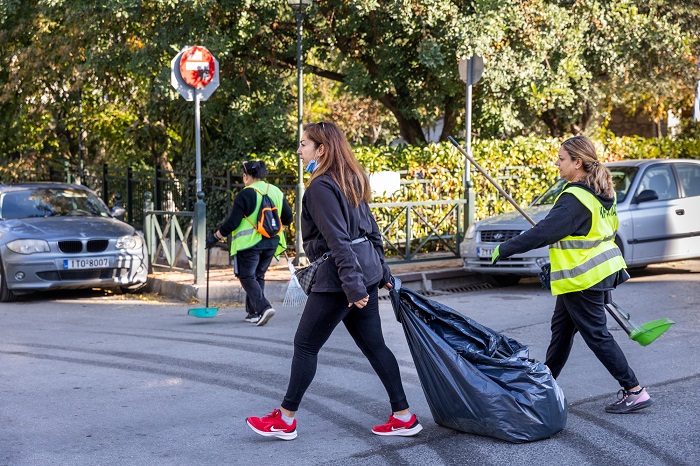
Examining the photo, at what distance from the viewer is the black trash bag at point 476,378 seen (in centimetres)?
538

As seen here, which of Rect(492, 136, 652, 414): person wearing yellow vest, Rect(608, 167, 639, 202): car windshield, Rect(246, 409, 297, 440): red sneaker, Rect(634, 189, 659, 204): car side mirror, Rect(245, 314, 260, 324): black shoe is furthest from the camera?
Rect(608, 167, 639, 202): car windshield

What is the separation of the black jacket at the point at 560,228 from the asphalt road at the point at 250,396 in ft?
3.42

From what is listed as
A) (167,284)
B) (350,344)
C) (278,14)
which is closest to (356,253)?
(350,344)

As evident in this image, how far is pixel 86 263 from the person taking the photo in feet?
39.2

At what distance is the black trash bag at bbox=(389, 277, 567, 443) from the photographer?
5.38 meters

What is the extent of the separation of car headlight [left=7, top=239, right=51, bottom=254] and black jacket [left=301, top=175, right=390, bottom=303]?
711 cm

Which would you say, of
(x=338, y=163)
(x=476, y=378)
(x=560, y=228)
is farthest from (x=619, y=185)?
(x=338, y=163)

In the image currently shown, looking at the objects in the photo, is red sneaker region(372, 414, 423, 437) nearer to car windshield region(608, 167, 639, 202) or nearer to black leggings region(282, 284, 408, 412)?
black leggings region(282, 284, 408, 412)

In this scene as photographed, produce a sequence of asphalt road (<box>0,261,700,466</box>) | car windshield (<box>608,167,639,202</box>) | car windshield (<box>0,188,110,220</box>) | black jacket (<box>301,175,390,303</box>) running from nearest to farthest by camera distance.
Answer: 1. black jacket (<box>301,175,390,303</box>)
2. asphalt road (<box>0,261,700,466</box>)
3. car windshield (<box>608,167,639,202</box>)
4. car windshield (<box>0,188,110,220</box>)

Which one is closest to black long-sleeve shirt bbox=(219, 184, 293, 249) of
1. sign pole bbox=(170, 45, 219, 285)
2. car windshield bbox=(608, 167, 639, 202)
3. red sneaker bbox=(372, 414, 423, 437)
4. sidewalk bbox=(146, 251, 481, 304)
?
sidewalk bbox=(146, 251, 481, 304)

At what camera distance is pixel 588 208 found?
19.3ft


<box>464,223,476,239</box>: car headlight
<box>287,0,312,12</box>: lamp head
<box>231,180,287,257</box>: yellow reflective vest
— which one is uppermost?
<box>287,0,312,12</box>: lamp head

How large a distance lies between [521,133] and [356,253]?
13926 millimetres

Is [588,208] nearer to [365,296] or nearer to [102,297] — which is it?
[365,296]
